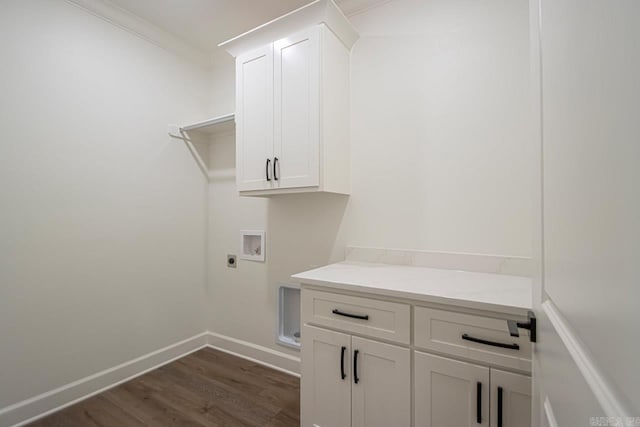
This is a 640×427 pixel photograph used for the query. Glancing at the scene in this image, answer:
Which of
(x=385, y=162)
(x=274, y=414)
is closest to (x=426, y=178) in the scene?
(x=385, y=162)

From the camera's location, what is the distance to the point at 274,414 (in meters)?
1.75

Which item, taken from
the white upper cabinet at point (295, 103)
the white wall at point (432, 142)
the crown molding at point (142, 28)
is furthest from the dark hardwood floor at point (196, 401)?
the crown molding at point (142, 28)

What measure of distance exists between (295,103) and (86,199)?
1588 mm

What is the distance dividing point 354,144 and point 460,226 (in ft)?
2.81

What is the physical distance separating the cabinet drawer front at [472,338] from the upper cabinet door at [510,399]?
0.04 metres

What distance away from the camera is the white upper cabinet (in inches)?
64.9

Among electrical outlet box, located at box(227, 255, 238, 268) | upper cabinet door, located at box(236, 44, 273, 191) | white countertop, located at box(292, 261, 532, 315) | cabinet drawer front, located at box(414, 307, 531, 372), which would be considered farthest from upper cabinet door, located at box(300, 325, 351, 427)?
electrical outlet box, located at box(227, 255, 238, 268)

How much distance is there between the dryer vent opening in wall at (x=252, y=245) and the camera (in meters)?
2.37

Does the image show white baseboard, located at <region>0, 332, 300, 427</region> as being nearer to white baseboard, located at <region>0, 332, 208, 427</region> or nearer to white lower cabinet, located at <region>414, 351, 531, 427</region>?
white baseboard, located at <region>0, 332, 208, 427</region>

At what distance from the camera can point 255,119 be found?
1883 mm

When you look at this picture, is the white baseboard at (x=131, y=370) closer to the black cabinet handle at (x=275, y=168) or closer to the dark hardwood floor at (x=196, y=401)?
the dark hardwood floor at (x=196, y=401)

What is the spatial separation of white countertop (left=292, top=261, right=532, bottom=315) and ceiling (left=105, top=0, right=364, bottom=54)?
1.78m

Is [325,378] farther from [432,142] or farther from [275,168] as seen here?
[432,142]

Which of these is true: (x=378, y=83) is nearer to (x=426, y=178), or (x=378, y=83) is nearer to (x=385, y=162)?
(x=385, y=162)
